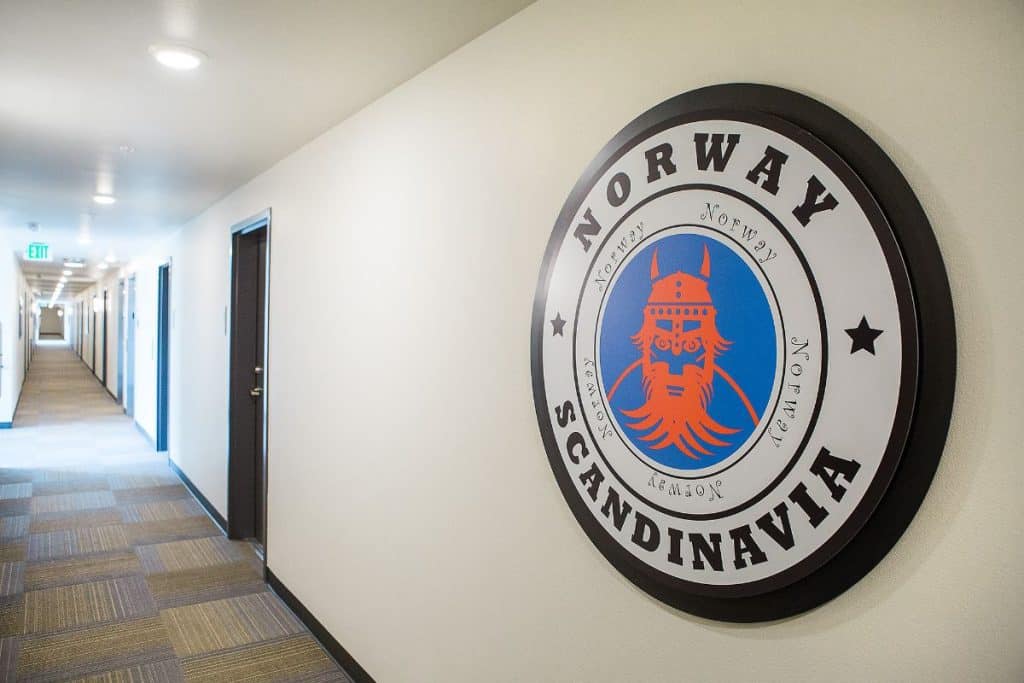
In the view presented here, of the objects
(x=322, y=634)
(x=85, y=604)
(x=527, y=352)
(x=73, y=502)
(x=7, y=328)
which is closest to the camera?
(x=527, y=352)

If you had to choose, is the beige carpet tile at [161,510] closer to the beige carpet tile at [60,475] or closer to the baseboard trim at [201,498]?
the baseboard trim at [201,498]

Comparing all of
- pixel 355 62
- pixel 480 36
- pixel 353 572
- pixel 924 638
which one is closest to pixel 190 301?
pixel 353 572

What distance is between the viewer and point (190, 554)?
407cm

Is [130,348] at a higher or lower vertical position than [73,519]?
higher

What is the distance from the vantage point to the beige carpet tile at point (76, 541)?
3988mm

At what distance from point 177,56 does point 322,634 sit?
2.28 m

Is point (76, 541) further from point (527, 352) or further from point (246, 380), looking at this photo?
point (527, 352)

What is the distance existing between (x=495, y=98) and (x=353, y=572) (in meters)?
1.85

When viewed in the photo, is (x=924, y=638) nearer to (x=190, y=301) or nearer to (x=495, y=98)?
(x=495, y=98)

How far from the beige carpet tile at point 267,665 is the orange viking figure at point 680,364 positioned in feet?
6.49

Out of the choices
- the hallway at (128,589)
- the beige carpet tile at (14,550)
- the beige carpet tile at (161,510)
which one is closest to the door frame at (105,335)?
the hallway at (128,589)

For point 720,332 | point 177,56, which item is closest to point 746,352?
point 720,332

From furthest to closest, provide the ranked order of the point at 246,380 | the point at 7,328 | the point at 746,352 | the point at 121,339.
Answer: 1. the point at 121,339
2. the point at 7,328
3. the point at 246,380
4. the point at 746,352

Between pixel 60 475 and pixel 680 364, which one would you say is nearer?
pixel 680 364
